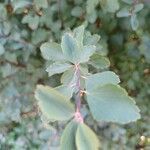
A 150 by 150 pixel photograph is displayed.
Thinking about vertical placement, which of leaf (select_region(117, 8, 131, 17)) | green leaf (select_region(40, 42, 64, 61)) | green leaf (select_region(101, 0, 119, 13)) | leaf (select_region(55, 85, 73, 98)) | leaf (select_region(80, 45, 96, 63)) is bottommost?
leaf (select_region(117, 8, 131, 17))

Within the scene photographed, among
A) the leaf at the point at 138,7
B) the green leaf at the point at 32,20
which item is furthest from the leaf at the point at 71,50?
the green leaf at the point at 32,20

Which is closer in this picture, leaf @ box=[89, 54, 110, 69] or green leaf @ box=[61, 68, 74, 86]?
green leaf @ box=[61, 68, 74, 86]

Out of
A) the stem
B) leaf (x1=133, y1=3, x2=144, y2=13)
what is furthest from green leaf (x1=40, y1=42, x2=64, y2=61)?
leaf (x1=133, y1=3, x2=144, y2=13)

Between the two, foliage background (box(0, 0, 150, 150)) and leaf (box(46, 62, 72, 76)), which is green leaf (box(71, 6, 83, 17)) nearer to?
foliage background (box(0, 0, 150, 150))

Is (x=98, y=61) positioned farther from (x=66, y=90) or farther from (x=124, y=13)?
(x=124, y=13)

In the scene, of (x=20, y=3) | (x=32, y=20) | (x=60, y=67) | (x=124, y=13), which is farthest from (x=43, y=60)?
(x=60, y=67)

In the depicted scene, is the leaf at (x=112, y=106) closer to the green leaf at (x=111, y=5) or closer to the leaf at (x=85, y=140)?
the leaf at (x=85, y=140)

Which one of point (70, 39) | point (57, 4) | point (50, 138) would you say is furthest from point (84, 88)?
point (50, 138)
